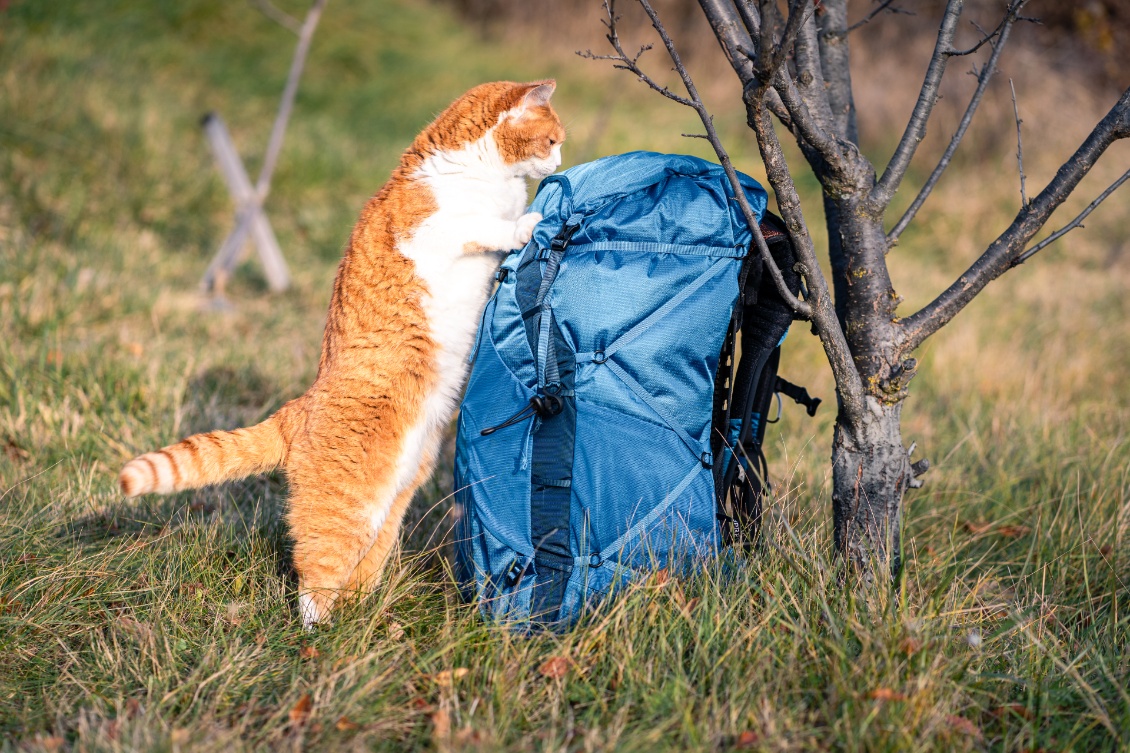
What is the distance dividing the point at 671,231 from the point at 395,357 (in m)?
0.85

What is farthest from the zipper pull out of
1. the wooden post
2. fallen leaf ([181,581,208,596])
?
the wooden post

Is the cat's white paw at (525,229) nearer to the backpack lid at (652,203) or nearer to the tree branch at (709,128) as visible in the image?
the backpack lid at (652,203)

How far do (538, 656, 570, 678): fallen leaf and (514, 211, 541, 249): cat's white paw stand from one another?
3.51 ft

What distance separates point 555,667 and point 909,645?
2.53 feet

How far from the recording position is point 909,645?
1.79 meters

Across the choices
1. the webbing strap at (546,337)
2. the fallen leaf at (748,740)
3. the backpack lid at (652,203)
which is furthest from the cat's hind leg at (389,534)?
the fallen leaf at (748,740)

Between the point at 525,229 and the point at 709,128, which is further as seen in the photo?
the point at 525,229

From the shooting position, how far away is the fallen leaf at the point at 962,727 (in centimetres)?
167

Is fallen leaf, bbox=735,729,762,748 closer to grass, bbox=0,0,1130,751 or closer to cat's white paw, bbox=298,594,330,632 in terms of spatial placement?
grass, bbox=0,0,1130,751

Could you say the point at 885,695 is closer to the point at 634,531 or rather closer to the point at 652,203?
the point at 634,531

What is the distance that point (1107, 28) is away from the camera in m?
7.58

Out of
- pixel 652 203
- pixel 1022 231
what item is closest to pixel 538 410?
pixel 652 203

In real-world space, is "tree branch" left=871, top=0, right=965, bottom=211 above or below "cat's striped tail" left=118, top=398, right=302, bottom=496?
above

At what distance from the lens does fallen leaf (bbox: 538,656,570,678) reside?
1.86 metres
